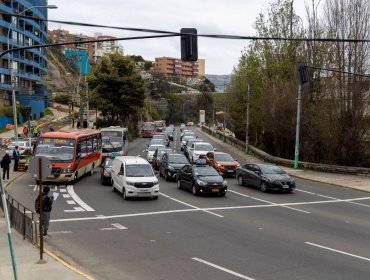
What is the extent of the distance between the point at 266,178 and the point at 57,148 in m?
11.8

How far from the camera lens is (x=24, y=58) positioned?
86250 mm

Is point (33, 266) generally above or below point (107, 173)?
below

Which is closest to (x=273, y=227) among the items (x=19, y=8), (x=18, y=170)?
(x=18, y=170)

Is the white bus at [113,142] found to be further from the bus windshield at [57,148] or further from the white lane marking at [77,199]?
the white lane marking at [77,199]

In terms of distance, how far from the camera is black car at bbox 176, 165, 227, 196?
23891 mm

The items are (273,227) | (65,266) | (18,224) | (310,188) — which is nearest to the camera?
(65,266)

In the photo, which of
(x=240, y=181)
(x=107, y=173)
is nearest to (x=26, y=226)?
(x=107, y=173)

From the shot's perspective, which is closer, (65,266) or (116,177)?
(65,266)

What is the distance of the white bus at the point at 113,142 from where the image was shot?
41094mm

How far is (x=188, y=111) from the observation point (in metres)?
171

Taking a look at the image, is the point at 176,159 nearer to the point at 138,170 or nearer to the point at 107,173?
the point at 107,173

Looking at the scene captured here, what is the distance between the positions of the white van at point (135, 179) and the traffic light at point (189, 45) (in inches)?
419

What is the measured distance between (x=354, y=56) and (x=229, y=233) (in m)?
25.8

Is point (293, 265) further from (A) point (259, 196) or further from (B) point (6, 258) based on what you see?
(A) point (259, 196)
